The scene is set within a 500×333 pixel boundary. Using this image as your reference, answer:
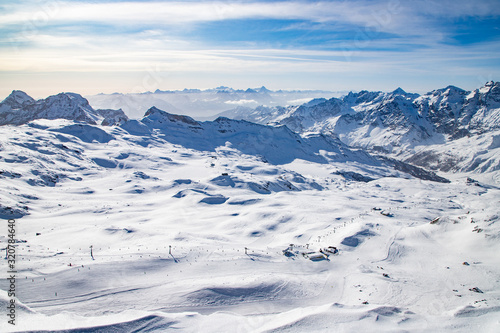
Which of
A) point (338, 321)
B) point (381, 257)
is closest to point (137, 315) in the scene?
point (338, 321)

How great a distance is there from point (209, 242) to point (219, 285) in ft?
46.7

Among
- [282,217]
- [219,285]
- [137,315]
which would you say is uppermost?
[137,315]

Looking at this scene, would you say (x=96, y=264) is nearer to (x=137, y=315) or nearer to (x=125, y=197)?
(x=137, y=315)

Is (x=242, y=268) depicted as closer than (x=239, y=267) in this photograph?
Yes

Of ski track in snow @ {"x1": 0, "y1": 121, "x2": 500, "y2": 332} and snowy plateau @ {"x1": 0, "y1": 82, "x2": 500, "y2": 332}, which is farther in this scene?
ski track in snow @ {"x1": 0, "y1": 121, "x2": 500, "y2": 332}

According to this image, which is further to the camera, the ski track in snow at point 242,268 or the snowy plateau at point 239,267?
the ski track in snow at point 242,268

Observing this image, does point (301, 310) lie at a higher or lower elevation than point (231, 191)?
higher

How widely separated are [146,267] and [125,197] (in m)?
54.7

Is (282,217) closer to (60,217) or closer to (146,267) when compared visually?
(146,267)

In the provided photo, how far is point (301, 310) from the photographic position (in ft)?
73.7

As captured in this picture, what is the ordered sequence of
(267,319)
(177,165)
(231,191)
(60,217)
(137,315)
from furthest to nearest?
1. (177,165)
2. (231,191)
3. (60,217)
4. (267,319)
5. (137,315)

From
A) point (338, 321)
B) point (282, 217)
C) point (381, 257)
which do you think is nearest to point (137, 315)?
point (338, 321)

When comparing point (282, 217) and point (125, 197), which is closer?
point (282, 217)

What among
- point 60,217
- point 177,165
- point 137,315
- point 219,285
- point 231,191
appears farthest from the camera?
point 177,165
